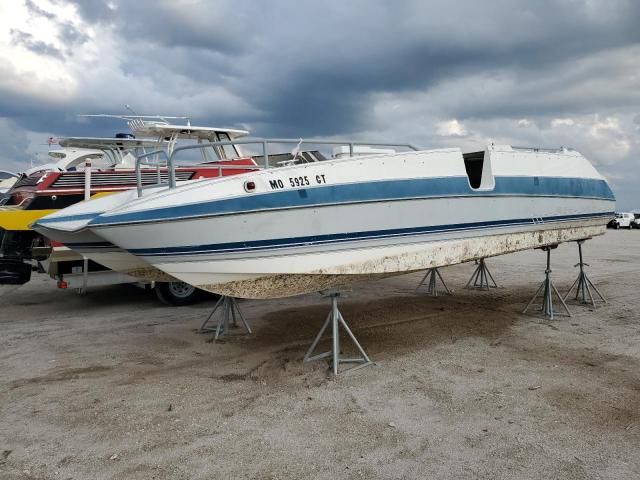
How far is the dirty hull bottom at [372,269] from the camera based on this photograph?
476 cm

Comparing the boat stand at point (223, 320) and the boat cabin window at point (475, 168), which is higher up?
the boat cabin window at point (475, 168)

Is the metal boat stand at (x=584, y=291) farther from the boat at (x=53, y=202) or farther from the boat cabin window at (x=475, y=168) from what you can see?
the boat at (x=53, y=202)

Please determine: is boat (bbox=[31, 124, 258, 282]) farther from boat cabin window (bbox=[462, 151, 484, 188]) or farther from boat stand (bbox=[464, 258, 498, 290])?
boat stand (bbox=[464, 258, 498, 290])

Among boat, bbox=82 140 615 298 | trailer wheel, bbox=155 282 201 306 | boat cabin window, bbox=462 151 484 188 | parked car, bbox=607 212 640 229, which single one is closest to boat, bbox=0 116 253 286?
trailer wheel, bbox=155 282 201 306

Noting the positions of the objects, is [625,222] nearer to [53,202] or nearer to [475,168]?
[475,168]

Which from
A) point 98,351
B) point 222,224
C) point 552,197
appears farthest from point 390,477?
point 552,197

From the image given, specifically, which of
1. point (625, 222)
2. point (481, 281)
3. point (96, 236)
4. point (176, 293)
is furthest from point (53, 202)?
point (625, 222)

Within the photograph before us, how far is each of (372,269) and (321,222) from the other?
0.78 metres

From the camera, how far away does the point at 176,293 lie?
853cm

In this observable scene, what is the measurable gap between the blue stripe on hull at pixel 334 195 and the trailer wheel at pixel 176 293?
13.3 ft

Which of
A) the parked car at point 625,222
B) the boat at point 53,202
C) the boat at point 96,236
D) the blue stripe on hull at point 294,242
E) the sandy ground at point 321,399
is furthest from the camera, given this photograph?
the parked car at point 625,222

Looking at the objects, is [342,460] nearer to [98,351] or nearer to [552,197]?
[98,351]

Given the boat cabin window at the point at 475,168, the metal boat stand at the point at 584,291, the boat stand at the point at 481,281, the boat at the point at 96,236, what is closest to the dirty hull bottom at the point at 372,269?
the boat cabin window at the point at 475,168

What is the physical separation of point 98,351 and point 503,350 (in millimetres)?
4703
